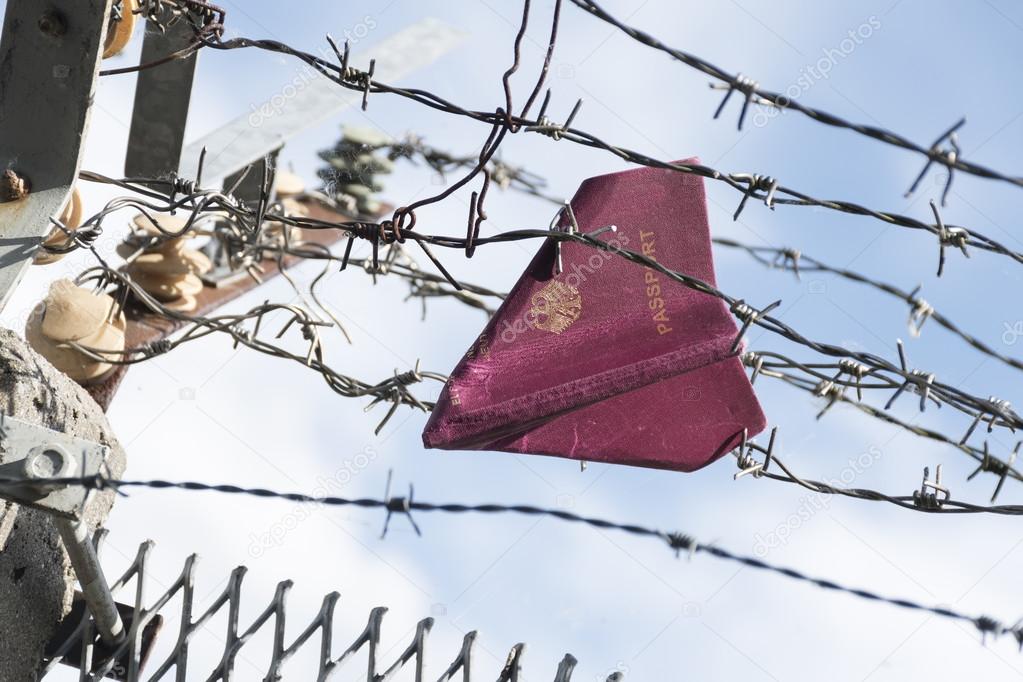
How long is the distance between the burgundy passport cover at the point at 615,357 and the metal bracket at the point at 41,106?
910 millimetres

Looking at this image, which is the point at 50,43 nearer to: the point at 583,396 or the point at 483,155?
the point at 483,155

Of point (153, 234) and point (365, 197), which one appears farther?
point (365, 197)

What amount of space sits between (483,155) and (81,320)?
1.46 m

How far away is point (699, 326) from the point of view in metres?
2.87

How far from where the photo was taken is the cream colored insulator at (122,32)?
2979 mm

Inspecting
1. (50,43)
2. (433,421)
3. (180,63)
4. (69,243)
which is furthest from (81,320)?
(433,421)

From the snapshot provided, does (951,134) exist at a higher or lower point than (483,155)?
higher

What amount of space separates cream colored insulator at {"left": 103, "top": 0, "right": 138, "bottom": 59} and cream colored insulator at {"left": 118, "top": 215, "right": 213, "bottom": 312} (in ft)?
3.85

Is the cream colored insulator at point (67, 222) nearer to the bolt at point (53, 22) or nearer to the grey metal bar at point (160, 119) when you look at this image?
the grey metal bar at point (160, 119)

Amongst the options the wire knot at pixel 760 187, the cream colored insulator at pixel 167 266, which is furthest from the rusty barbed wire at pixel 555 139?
the cream colored insulator at pixel 167 266

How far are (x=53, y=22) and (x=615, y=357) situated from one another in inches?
53.9

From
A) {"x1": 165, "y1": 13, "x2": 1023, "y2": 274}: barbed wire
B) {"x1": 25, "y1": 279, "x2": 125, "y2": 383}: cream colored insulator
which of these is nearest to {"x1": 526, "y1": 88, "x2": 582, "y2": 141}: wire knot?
{"x1": 165, "y1": 13, "x2": 1023, "y2": 274}: barbed wire

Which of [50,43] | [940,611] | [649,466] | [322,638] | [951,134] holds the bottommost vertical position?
[322,638]

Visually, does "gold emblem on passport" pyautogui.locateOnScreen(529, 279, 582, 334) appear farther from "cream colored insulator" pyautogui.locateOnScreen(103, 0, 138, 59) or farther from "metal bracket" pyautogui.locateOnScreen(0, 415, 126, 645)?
"cream colored insulator" pyautogui.locateOnScreen(103, 0, 138, 59)
